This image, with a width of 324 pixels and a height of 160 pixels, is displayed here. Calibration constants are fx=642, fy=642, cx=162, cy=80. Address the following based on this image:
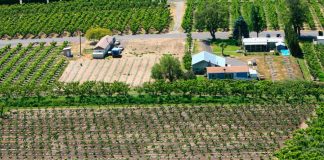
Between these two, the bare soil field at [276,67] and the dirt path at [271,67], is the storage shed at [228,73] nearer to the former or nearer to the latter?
the bare soil field at [276,67]

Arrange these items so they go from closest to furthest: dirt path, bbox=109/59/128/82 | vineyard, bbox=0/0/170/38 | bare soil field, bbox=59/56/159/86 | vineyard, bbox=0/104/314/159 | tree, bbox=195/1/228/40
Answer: vineyard, bbox=0/104/314/159, bare soil field, bbox=59/56/159/86, dirt path, bbox=109/59/128/82, tree, bbox=195/1/228/40, vineyard, bbox=0/0/170/38

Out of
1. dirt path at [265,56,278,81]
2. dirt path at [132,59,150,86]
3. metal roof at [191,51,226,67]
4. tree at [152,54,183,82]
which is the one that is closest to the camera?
tree at [152,54,183,82]

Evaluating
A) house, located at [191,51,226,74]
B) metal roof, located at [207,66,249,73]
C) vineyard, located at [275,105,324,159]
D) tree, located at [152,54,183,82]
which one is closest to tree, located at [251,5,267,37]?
house, located at [191,51,226,74]

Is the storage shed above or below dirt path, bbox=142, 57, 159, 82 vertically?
above

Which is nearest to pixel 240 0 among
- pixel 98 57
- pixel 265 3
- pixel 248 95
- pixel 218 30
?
pixel 265 3

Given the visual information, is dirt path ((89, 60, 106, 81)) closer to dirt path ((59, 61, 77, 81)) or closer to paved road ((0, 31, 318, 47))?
dirt path ((59, 61, 77, 81))

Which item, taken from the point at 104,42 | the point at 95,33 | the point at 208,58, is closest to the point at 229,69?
the point at 208,58

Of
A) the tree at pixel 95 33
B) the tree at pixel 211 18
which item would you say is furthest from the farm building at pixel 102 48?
the tree at pixel 211 18
